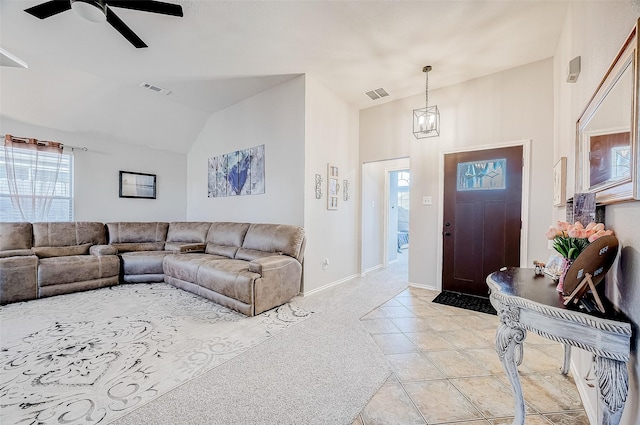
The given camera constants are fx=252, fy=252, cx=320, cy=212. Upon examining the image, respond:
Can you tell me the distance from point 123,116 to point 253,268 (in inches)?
155

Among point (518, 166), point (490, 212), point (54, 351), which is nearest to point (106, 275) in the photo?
point (54, 351)

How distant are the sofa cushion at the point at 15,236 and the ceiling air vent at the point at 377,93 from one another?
546 centimetres

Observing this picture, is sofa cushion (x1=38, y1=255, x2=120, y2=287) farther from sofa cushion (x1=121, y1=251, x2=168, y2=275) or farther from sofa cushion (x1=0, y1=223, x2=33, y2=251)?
sofa cushion (x1=0, y1=223, x2=33, y2=251)

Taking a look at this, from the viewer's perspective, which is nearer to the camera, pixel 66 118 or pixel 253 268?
pixel 253 268

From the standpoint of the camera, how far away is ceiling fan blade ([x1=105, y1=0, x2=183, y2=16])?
2.06 m

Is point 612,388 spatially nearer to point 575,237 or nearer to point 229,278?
point 575,237

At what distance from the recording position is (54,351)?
2031 mm

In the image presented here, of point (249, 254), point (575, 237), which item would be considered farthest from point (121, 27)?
point (575, 237)

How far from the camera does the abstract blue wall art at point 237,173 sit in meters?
4.11

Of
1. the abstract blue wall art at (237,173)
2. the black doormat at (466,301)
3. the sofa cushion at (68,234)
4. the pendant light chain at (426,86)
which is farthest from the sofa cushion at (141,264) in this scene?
the pendant light chain at (426,86)

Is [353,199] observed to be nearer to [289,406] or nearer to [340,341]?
[340,341]

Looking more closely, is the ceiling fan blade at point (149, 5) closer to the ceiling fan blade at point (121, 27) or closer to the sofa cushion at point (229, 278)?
the ceiling fan blade at point (121, 27)

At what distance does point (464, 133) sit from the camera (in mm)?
3562

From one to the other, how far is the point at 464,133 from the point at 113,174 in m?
6.09
